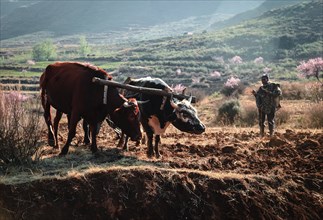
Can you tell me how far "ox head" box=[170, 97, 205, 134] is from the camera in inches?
330

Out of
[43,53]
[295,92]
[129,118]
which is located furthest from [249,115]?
[43,53]

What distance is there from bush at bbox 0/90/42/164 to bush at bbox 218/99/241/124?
13.8 m

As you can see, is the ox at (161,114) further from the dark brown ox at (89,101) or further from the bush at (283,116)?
the bush at (283,116)

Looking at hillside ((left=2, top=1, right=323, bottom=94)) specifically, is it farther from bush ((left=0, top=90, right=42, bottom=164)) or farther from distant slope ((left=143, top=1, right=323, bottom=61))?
bush ((left=0, top=90, right=42, bottom=164))

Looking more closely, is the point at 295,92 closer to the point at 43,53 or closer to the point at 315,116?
the point at 315,116

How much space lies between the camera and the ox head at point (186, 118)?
8391 millimetres

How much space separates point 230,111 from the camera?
70.0ft

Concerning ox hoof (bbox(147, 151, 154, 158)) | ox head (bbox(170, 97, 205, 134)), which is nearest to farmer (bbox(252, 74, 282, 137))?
ox head (bbox(170, 97, 205, 134))

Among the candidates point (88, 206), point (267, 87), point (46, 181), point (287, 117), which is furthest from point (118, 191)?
point (287, 117)

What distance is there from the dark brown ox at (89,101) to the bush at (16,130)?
2.30 feet

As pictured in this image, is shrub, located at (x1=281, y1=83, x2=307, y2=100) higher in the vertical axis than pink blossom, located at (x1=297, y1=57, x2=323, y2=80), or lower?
lower

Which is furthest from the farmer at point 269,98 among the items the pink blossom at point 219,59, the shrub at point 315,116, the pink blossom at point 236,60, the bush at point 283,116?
the pink blossom at point 219,59

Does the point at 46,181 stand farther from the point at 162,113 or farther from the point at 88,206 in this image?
the point at 162,113

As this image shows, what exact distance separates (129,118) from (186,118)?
4.05ft
